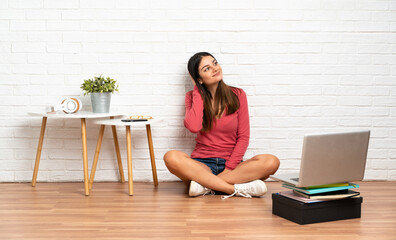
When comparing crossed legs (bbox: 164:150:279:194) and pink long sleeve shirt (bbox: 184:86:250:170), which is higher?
pink long sleeve shirt (bbox: 184:86:250:170)

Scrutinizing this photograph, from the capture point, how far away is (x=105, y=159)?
3.10m

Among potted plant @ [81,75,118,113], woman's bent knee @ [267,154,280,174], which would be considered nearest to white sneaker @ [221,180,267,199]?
woman's bent knee @ [267,154,280,174]

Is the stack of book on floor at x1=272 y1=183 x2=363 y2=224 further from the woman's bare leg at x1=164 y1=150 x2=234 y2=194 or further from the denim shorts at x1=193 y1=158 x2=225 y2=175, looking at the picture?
the denim shorts at x1=193 y1=158 x2=225 y2=175

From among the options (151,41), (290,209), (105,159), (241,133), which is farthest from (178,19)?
(290,209)

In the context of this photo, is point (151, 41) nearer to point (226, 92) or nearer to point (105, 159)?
point (226, 92)

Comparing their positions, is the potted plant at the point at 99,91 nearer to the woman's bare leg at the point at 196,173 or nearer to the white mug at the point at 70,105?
the white mug at the point at 70,105

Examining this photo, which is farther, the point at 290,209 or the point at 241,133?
the point at 241,133

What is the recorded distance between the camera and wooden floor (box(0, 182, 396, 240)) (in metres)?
1.94

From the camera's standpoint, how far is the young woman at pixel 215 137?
2666mm

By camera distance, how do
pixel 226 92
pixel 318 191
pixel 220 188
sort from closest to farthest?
pixel 318 191, pixel 220 188, pixel 226 92

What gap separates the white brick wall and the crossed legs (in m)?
0.42

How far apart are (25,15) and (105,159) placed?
44.6 inches

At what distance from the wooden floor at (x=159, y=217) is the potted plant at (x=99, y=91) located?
539 mm

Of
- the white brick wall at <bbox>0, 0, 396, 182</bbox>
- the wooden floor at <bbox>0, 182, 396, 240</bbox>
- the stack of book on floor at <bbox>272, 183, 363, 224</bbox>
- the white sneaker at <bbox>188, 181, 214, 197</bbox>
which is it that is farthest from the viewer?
the white brick wall at <bbox>0, 0, 396, 182</bbox>
